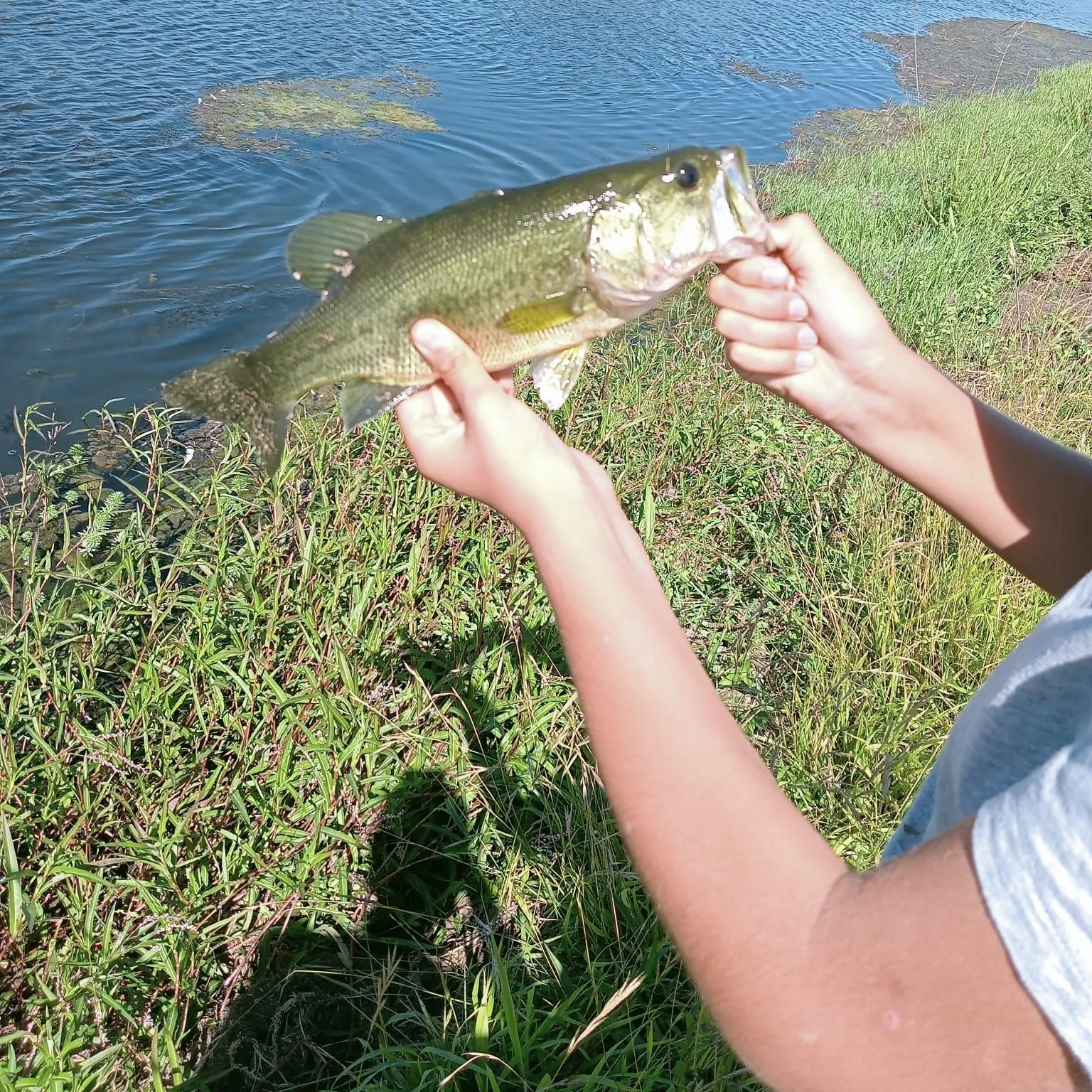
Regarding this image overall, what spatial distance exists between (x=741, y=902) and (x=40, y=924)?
7.79ft

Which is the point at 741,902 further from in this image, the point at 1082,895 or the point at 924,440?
the point at 924,440

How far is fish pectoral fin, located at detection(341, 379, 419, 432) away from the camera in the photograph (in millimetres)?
2178

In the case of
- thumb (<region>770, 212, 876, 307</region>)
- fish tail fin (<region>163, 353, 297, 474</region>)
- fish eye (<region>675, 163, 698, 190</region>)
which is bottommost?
fish tail fin (<region>163, 353, 297, 474</region>)

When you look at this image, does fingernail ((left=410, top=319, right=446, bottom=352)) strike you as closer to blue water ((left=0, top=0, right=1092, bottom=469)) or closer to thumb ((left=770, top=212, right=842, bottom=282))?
thumb ((left=770, top=212, right=842, bottom=282))

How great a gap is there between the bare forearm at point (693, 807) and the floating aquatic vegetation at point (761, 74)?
57.4 ft

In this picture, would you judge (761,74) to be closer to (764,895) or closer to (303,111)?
(303,111)

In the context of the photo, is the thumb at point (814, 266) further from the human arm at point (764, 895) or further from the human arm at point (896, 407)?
the human arm at point (764, 895)

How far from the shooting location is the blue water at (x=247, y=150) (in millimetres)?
7660

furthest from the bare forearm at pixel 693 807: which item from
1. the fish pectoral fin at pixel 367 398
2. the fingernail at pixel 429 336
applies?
the fish pectoral fin at pixel 367 398

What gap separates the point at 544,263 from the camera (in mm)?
2184

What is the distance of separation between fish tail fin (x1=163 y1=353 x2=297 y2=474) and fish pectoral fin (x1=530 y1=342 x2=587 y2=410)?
695mm

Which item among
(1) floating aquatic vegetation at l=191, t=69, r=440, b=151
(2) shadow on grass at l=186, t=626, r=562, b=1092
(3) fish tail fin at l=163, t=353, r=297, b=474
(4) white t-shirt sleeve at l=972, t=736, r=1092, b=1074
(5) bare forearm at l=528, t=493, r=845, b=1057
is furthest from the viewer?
(1) floating aquatic vegetation at l=191, t=69, r=440, b=151

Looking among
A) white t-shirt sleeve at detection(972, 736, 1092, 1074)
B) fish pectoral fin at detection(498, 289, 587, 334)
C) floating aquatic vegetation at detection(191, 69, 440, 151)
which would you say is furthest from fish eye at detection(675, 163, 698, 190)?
floating aquatic vegetation at detection(191, 69, 440, 151)

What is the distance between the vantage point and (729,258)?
215 centimetres
